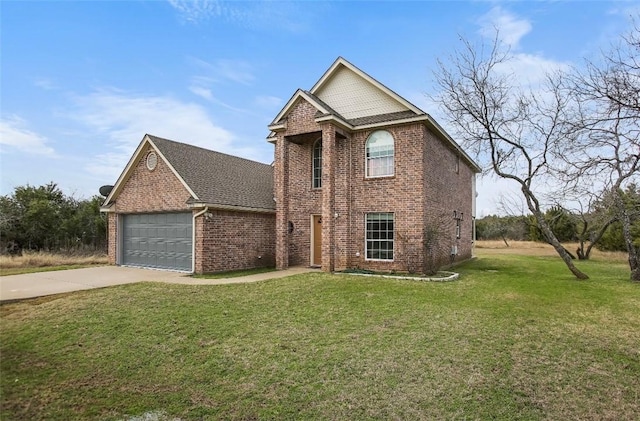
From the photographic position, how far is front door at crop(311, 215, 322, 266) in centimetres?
1588

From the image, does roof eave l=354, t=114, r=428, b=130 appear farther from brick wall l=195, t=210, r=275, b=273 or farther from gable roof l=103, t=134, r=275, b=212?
brick wall l=195, t=210, r=275, b=273

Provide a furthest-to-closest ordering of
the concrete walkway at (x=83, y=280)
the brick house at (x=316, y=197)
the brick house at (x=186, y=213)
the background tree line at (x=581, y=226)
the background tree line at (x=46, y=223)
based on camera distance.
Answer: the background tree line at (x=46, y=223) → the brick house at (x=186, y=213) → the background tree line at (x=581, y=226) → the brick house at (x=316, y=197) → the concrete walkway at (x=83, y=280)

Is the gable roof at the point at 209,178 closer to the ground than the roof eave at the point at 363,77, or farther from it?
closer to the ground

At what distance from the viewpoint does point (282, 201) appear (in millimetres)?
15914

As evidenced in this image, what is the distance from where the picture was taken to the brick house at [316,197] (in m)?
14.1

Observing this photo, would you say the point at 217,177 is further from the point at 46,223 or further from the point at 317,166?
the point at 46,223

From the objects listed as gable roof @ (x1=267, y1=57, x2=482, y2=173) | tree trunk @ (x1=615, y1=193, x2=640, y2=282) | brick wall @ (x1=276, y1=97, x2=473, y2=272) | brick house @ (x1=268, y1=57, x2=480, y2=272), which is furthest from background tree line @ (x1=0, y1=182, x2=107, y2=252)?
tree trunk @ (x1=615, y1=193, x2=640, y2=282)

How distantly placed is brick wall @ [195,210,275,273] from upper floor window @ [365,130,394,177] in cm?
535

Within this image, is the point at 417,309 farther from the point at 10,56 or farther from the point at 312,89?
the point at 312,89

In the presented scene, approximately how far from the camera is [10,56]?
6.03 meters

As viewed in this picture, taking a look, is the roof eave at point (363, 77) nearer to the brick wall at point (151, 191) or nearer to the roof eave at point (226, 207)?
the roof eave at point (226, 207)

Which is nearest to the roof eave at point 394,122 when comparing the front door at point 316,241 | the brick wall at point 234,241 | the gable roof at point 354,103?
the gable roof at point 354,103

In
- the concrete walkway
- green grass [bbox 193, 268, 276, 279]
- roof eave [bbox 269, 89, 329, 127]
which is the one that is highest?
roof eave [bbox 269, 89, 329, 127]

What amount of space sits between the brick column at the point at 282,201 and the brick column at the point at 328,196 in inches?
77.6
